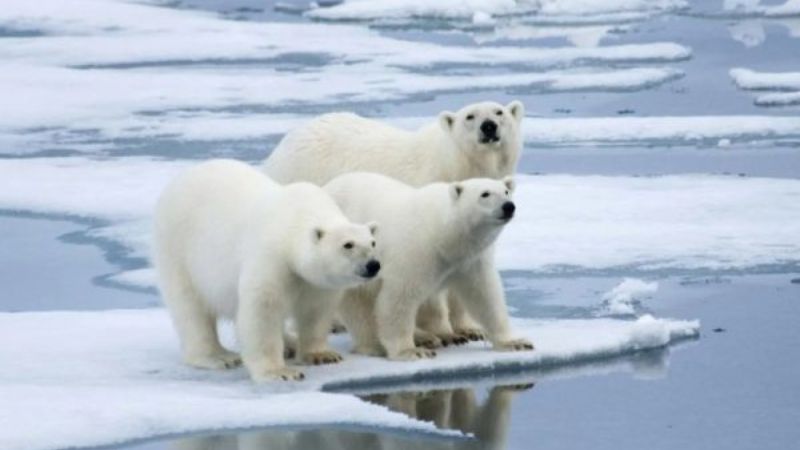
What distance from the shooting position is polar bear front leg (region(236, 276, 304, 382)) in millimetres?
6109

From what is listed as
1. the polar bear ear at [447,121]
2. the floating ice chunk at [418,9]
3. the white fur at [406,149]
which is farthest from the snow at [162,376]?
the floating ice chunk at [418,9]

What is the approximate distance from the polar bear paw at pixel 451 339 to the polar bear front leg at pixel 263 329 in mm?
811

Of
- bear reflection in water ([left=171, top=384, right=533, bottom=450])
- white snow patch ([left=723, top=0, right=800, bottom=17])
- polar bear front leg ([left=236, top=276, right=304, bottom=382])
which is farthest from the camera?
white snow patch ([left=723, top=0, right=800, bottom=17])

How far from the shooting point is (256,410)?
575 cm

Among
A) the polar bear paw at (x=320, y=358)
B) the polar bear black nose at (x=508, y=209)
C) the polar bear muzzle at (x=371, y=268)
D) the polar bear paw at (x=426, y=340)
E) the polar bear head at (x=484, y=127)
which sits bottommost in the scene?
the polar bear paw at (x=426, y=340)

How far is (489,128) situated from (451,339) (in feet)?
2.60

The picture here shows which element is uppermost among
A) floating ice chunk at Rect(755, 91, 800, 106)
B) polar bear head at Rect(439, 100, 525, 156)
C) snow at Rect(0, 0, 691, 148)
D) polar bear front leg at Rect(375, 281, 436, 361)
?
polar bear head at Rect(439, 100, 525, 156)

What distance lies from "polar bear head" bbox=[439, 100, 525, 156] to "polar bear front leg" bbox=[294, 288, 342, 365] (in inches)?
40.1

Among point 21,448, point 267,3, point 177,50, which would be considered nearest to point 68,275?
point 21,448

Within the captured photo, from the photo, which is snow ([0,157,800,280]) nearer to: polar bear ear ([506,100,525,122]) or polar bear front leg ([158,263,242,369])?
polar bear ear ([506,100,525,122])

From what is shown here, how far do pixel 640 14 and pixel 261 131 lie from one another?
807cm

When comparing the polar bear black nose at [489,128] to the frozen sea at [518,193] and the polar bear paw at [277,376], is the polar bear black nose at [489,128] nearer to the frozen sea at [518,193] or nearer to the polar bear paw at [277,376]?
the frozen sea at [518,193]

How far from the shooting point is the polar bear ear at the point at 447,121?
7.21 meters

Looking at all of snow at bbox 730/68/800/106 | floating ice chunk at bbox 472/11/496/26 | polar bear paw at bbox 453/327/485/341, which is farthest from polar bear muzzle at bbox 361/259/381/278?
floating ice chunk at bbox 472/11/496/26
